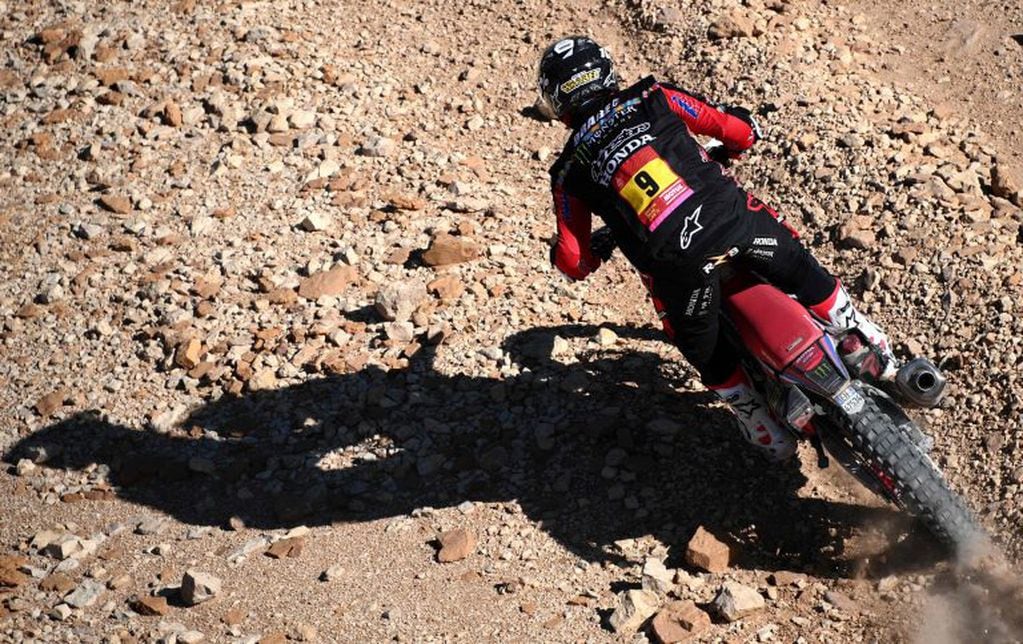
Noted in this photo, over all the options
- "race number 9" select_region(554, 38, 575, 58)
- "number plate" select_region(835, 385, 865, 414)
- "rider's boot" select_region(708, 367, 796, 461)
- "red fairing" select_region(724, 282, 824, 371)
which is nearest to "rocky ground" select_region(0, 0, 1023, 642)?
"rider's boot" select_region(708, 367, 796, 461)

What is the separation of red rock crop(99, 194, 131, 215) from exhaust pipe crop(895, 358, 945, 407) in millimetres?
6328

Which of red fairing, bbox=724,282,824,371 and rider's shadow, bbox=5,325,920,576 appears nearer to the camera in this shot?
red fairing, bbox=724,282,824,371

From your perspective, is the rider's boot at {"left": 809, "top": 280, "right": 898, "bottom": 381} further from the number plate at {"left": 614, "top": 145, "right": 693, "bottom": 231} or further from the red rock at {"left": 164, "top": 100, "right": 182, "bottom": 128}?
the red rock at {"left": 164, "top": 100, "right": 182, "bottom": 128}

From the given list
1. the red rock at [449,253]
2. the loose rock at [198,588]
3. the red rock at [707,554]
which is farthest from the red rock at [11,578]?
the red rock at [707,554]

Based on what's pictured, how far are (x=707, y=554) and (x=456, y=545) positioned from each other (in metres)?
1.34

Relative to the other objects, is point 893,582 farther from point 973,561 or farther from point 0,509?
point 0,509

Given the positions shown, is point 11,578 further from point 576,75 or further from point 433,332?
point 576,75

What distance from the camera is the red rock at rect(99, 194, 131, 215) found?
9.75m

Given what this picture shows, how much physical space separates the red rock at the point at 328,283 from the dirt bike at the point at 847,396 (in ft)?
10.6

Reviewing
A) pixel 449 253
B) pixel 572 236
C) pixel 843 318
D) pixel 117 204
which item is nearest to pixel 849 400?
pixel 843 318

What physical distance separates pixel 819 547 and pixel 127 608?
362 cm

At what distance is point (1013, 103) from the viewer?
361 inches

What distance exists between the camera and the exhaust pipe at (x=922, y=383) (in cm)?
574

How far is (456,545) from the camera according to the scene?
6.59 m
